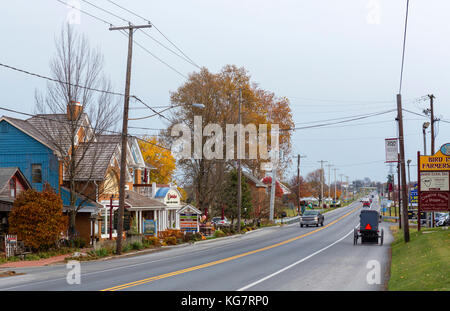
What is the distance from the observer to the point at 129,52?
1197 inches

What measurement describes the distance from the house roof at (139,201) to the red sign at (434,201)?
65.2ft

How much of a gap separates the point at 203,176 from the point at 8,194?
23.4m

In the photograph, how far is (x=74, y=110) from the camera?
32.7m

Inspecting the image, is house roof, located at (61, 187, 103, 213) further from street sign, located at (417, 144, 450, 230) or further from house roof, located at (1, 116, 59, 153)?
street sign, located at (417, 144, 450, 230)

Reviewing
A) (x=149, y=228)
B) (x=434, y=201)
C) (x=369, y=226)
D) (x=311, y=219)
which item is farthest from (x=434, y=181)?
(x=311, y=219)

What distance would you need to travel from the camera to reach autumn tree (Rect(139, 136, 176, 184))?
73875mm

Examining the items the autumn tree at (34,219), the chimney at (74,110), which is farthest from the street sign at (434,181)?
the autumn tree at (34,219)

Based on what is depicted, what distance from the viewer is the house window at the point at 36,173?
122ft

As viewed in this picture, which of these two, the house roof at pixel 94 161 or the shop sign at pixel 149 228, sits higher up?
the house roof at pixel 94 161

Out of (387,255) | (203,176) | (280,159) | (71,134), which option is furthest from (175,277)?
(280,159)

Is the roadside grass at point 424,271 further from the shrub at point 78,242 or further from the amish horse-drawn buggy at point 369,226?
the shrub at point 78,242

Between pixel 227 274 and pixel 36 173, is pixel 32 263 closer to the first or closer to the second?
pixel 227 274

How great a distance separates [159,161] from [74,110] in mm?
42371

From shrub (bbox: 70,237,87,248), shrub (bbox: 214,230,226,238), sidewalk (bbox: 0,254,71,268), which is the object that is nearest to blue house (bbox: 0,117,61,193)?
shrub (bbox: 70,237,87,248)
